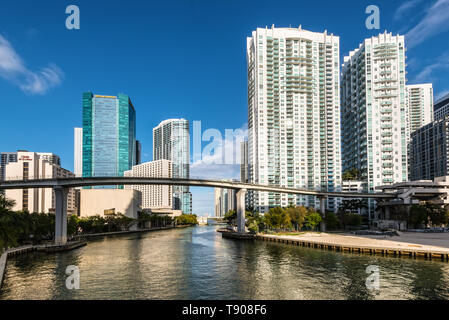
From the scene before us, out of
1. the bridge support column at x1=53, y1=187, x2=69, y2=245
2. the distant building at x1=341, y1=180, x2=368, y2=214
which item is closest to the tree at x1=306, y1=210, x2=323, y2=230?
the distant building at x1=341, y1=180, x2=368, y2=214

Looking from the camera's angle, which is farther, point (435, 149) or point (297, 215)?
point (435, 149)

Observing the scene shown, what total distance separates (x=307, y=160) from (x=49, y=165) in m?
140

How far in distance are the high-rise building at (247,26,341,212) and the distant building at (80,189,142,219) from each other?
71223 mm

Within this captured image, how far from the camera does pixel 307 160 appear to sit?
174000mm

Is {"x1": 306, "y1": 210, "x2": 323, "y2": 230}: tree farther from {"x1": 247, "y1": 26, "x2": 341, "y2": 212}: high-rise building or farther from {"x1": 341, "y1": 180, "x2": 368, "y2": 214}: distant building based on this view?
{"x1": 341, "y1": 180, "x2": 368, "y2": 214}: distant building

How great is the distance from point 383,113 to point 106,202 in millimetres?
160980

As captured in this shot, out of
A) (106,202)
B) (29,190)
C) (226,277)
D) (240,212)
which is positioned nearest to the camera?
(226,277)

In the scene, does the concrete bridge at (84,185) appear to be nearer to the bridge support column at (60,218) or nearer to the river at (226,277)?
the bridge support column at (60,218)

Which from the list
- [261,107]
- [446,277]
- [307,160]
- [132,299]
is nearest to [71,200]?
[261,107]

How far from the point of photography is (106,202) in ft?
539

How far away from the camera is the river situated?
32.8 metres

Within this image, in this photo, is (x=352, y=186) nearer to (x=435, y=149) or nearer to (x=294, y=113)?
(x=294, y=113)

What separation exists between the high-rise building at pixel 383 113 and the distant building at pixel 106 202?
13222 cm

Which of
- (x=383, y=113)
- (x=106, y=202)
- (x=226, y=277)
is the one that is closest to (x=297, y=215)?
(x=226, y=277)
